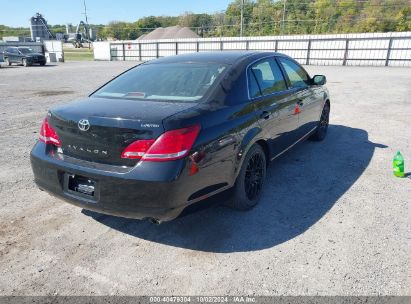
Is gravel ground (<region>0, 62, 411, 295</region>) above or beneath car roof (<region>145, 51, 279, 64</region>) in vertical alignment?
beneath

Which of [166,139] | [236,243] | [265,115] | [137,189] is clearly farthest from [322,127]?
[137,189]

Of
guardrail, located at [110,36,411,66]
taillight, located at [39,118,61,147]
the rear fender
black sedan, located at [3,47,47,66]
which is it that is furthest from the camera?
black sedan, located at [3,47,47,66]

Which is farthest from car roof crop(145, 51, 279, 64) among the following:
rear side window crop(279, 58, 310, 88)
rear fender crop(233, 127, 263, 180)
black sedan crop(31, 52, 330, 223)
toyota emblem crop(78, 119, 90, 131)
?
toyota emblem crop(78, 119, 90, 131)

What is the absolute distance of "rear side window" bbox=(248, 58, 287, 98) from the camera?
3.59 meters

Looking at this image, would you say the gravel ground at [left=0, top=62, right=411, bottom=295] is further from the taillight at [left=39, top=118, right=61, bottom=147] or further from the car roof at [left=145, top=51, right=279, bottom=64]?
the car roof at [left=145, top=51, right=279, bottom=64]

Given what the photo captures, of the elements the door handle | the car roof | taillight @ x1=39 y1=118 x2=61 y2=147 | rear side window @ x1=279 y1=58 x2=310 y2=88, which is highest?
the car roof

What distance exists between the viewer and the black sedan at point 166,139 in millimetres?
2531

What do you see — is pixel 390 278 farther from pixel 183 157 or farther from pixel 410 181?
pixel 410 181

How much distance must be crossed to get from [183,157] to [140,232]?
108 centimetres

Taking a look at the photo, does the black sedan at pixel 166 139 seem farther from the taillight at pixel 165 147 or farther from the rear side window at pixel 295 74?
the rear side window at pixel 295 74

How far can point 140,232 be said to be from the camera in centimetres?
316

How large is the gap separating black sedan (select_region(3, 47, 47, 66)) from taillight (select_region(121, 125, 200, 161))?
31271 millimetres

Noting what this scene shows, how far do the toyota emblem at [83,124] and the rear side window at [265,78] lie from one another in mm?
1685

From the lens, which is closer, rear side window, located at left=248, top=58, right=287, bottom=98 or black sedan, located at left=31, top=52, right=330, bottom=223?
black sedan, located at left=31, top=52, right=330, bottom=223
